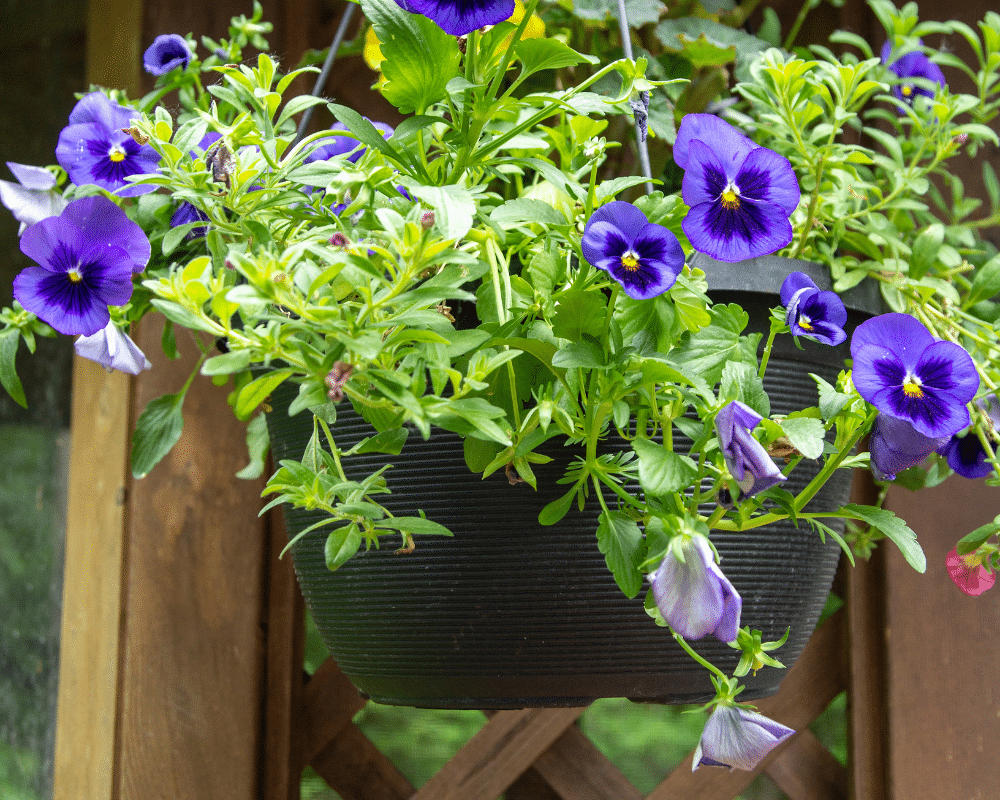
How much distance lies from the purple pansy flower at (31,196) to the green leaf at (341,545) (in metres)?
0.31

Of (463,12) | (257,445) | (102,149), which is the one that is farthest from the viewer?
(257,445)

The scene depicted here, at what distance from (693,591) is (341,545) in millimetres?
174

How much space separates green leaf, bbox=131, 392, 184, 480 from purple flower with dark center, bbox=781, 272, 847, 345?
0.39 meters

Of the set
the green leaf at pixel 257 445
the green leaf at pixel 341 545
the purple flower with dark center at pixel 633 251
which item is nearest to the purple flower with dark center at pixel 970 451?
the purple flower with dark center at pixel 633 251

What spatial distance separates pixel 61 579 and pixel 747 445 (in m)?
0.81

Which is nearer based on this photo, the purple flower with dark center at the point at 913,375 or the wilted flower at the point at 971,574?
the purple flower with dark center at the point at 913,375

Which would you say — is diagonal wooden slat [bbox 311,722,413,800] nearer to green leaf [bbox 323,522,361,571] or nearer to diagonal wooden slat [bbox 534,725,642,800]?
diagonal wooden slat [bbox 534,725,642,800]

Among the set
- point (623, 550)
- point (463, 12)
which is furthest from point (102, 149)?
point (623, 550)

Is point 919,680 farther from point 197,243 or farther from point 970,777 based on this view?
point 197,243

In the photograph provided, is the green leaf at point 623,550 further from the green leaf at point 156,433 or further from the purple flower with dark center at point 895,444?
the green leaf at point 156,433

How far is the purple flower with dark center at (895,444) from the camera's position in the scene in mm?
440

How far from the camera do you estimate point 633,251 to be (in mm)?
436

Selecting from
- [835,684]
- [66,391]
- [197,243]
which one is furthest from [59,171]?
[835,684]

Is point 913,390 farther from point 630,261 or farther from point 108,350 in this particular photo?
point 108,350
